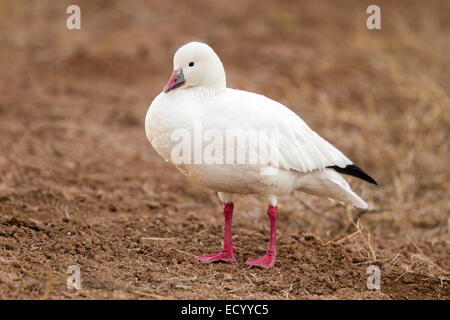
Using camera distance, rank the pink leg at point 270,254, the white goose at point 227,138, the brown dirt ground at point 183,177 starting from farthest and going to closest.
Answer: the pink leg at point 270,254 → the brown dirt ground at point 183,177 → the white goose at point 227,138

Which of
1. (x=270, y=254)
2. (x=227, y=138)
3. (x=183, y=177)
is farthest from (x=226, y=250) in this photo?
(x=183, y=177)

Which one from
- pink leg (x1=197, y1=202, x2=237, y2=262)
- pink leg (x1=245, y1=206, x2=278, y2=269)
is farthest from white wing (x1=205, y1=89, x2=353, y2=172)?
pink leg (x1=197, y1=202, x2=237, y2=262)

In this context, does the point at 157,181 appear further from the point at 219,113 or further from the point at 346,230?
the point at 219,113

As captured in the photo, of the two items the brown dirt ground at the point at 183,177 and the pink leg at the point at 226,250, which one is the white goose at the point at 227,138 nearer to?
the pink leg at the point at 226,250

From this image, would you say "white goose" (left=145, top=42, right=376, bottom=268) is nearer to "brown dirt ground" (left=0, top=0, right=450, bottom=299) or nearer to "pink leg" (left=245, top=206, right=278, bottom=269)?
"pink leg" (left=245, top=206, right=278, bottom=269)

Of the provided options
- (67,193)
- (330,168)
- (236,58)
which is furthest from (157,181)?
(236,58)

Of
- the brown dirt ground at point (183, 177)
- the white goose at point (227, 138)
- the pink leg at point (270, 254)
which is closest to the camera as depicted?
the white goose at point (227, 138)

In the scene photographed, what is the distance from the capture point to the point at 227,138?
429 cm

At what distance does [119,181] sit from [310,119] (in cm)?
346

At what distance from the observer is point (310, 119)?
9.25 metres

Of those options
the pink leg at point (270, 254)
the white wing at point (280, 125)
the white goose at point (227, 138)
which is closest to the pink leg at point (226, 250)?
the white goose at point (227, 138)

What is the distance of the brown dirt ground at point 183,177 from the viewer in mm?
4629

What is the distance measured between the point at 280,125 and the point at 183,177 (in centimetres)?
305

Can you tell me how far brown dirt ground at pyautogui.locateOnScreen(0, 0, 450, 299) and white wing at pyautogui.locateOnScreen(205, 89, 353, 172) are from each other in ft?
2.35
